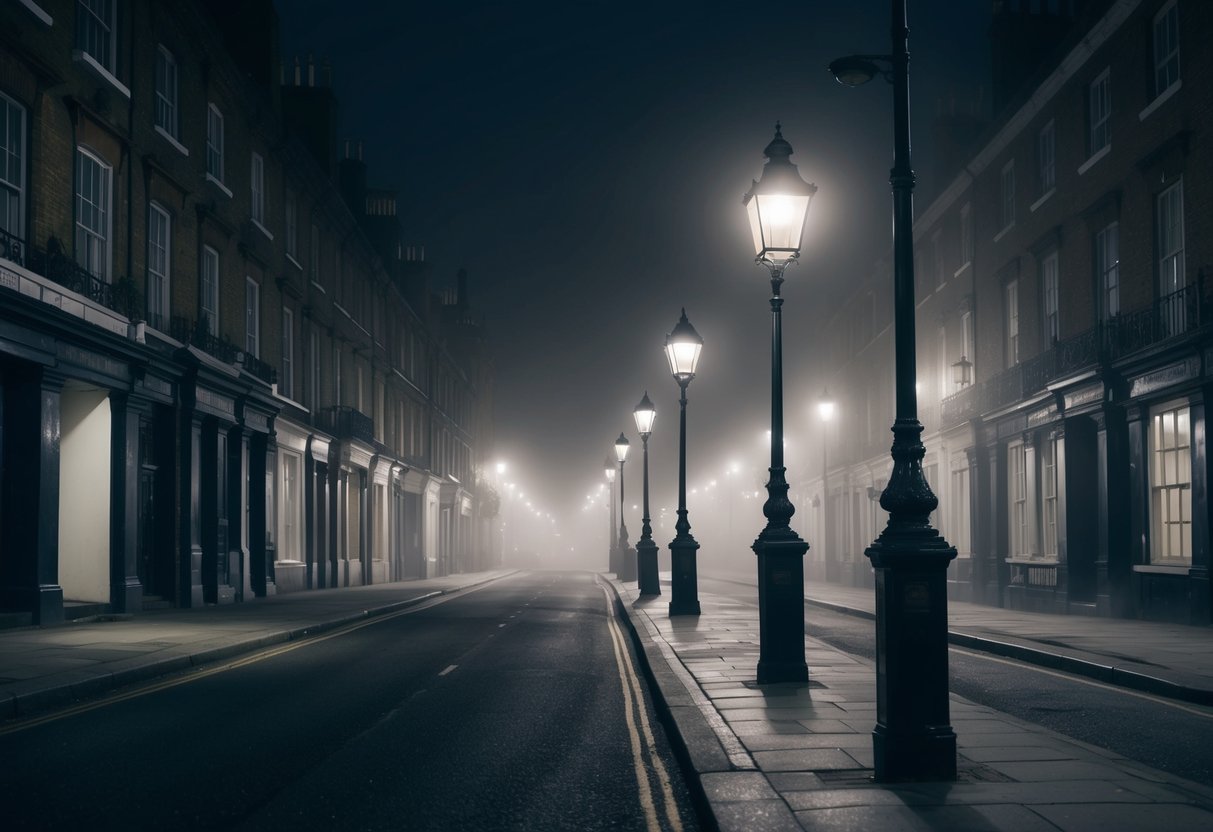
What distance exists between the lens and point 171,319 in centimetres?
2345

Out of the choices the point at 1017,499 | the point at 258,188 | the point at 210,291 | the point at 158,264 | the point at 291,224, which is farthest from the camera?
the point at 291,224

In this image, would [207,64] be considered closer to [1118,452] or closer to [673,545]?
[673,545]

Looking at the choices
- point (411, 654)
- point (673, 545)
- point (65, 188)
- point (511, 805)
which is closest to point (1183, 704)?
point (511, 805)

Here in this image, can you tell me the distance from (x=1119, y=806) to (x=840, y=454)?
46666 millimetres

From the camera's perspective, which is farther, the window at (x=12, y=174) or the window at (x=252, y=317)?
the window at (x=252, y=317)

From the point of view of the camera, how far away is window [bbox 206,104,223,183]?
26.3 m

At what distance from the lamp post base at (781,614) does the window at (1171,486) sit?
36.7 ft

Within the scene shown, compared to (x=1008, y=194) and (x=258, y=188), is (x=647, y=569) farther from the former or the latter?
(x=258, y=188)

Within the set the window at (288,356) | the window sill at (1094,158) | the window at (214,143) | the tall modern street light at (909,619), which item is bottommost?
the tall modern street light at (909,619)

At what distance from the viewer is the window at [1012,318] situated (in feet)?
94.7

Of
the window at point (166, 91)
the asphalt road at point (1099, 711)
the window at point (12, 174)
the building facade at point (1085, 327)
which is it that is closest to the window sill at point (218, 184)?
the window at point (166, 91)

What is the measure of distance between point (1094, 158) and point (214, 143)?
1870 cm

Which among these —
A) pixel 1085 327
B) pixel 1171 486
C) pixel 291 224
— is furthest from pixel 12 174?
pixel 1085 327

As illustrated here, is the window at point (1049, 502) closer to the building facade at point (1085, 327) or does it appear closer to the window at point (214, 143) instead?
the building facade at point (1085, 327)
